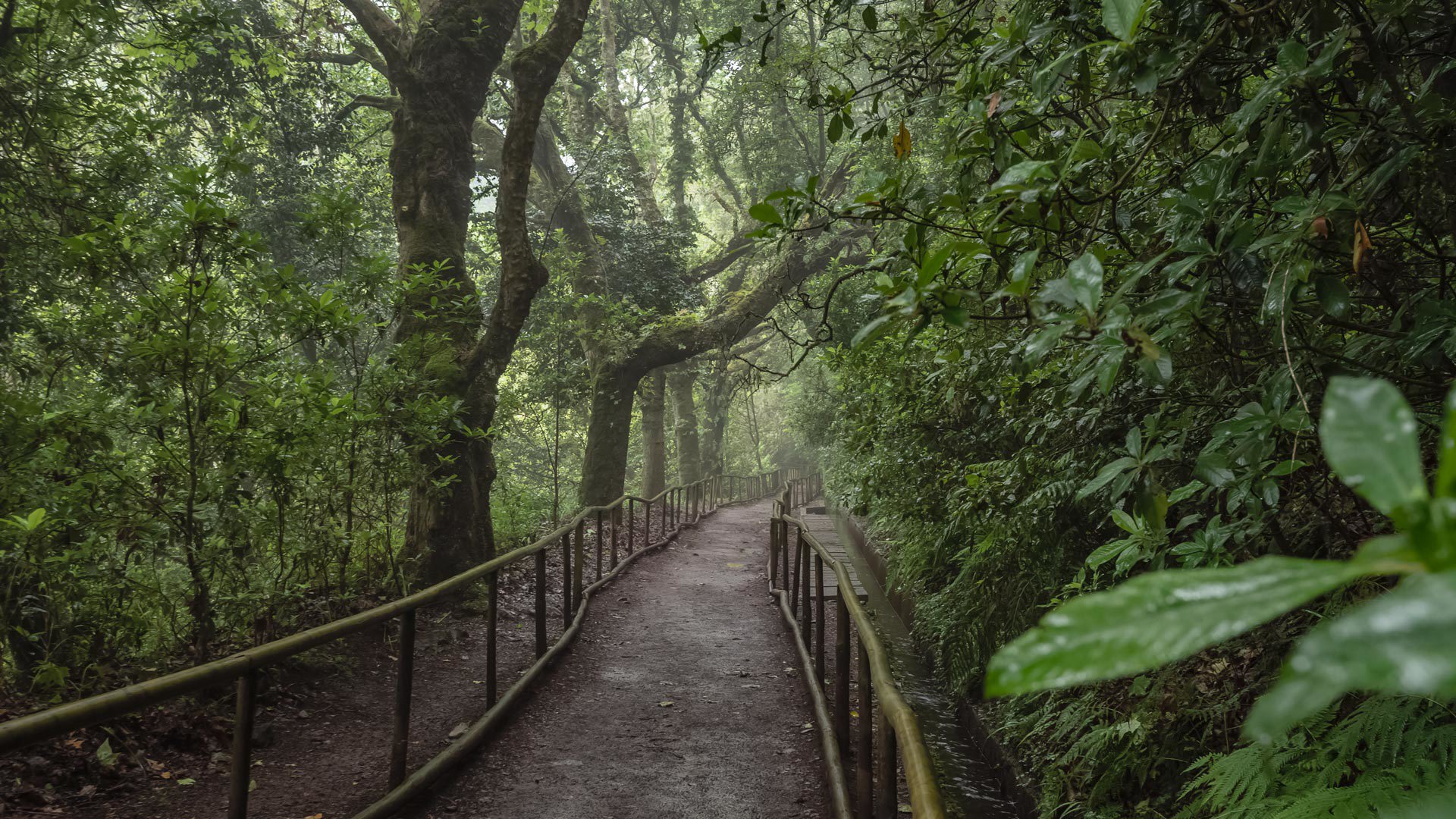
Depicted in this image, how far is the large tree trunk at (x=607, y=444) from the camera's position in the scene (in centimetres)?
1515

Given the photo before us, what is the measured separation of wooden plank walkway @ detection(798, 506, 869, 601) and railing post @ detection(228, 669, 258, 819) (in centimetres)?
288

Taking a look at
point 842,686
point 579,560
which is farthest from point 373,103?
point 842,686

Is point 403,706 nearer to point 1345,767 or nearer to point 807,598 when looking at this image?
point 807,598

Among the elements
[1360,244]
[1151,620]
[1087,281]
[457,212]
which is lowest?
[1151,620]

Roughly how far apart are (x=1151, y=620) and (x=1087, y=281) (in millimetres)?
1034

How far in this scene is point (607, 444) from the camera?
15305 mm

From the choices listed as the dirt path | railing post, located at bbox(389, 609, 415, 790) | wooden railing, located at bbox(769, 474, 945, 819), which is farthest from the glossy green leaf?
railing post, located at bbox(389, 609, 415, 790)

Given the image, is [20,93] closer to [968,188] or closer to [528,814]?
[528,814]

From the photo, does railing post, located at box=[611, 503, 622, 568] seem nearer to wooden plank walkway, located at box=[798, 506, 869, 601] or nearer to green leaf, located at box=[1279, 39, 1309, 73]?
wooden plank walkway, located at box=[798, 506, 869, 601]

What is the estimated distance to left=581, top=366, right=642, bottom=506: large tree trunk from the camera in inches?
596

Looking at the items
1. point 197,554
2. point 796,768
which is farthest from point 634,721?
point 197,554

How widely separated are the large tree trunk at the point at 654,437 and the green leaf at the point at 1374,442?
19.9 m

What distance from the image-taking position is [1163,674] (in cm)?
334

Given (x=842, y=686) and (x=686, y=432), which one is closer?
(x=842, y=686)
